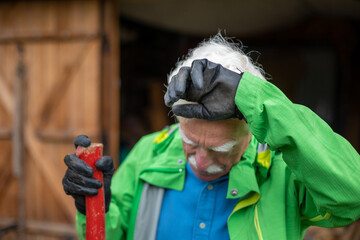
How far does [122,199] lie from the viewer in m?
1.63

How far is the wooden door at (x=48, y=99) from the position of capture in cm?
371

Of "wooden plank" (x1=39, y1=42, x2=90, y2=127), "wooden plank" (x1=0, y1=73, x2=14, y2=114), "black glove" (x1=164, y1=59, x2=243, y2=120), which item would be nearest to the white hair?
"black glove" (x1=164, y1=59, x2=243, y2=120)

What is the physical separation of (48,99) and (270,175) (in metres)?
3.08

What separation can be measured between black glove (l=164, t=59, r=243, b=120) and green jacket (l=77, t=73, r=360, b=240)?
0.04 m

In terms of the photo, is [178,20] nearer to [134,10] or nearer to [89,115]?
[134,10]

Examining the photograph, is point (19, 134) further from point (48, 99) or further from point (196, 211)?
point (196, 211)

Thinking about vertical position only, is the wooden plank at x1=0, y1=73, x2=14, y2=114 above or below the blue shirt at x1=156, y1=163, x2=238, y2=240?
above

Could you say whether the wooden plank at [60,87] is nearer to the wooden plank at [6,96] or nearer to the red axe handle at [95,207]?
the wooden plank at [6,96]

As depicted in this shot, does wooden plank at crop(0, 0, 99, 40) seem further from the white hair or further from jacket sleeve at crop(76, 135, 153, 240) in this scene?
the white hair

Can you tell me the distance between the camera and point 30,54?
12.7 ft

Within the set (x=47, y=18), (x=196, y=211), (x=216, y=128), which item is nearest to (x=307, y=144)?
(x=216, y=128)

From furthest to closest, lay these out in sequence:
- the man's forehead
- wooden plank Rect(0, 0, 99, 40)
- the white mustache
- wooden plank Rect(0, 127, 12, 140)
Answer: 1. wooden plank Rect(0, 127, 12, 140)
2. wooden plank Rect(0, 0, 99, 40)
3. the white mustache
4. the man's forehead

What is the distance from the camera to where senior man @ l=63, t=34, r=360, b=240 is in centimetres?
111

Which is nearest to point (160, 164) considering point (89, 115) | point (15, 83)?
point (89, 115)
